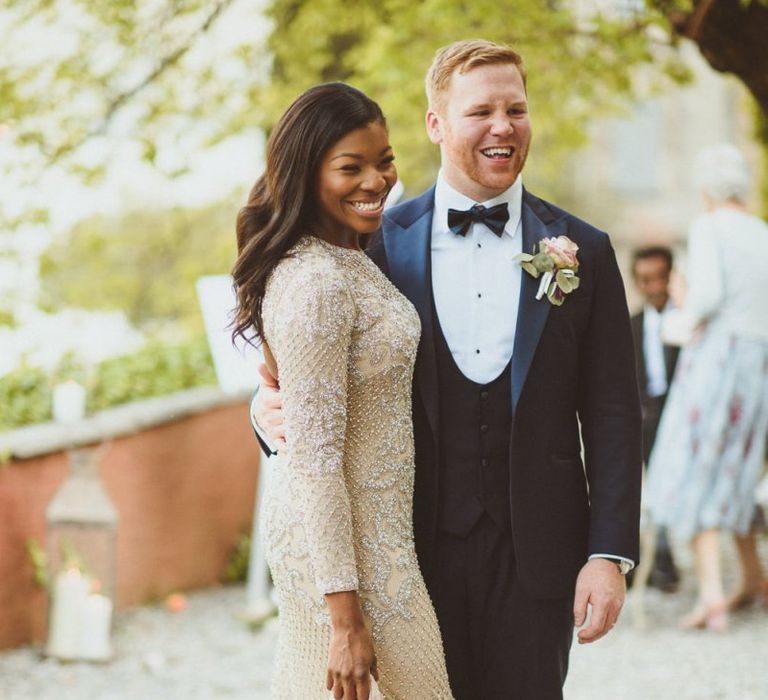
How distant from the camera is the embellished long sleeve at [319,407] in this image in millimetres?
2508

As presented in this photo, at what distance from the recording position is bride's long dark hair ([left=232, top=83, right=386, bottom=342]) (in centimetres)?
262

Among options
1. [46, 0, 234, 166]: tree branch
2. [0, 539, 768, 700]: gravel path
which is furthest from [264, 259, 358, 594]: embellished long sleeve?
[46, 0, 234, 166]: tree branch

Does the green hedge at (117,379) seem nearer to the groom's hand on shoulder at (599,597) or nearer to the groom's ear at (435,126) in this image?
the groom's ear at (435,126)

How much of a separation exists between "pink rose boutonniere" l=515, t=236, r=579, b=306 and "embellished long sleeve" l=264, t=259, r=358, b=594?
0.57 metres

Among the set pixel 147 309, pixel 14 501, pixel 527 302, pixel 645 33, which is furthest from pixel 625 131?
pixel 527 302

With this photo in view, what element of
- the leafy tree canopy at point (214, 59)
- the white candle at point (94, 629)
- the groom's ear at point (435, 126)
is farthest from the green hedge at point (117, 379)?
the groom's ear at point (435, 126)

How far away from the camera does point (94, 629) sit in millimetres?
5906

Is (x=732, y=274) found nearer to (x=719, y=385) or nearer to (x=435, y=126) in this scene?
(x=719, y=385)

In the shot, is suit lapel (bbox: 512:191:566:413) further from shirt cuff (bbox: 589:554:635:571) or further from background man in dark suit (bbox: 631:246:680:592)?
background man in dark suit (bbox: 631:246:680:592)

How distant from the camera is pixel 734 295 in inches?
248

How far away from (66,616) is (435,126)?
3.60m

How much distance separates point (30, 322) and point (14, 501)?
2.79 feet

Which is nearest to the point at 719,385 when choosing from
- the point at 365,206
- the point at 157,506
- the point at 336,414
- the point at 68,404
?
the point at 157,506

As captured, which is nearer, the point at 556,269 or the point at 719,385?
the point at 556,269
